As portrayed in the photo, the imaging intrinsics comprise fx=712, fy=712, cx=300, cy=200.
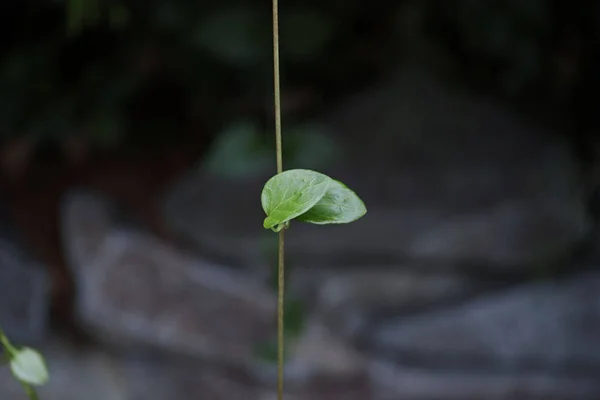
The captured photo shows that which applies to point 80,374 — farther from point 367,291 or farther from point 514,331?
point 514,331

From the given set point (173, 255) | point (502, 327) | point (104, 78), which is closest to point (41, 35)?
point (104, 78)

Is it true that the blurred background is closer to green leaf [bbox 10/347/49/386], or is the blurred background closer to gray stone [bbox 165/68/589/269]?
gray stone [bbox 165/68/589/269]

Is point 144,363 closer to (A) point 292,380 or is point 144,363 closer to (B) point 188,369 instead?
(B) point 188,369

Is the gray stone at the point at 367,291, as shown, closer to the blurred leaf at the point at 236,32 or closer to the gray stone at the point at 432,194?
the gray stone at the point at 432,194

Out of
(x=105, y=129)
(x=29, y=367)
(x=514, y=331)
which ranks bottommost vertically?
(x=29, y=367)

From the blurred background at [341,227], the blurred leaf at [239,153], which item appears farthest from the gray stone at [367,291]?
the blurred leaf at [239,153]

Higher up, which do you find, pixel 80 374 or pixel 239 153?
pixel 239 153

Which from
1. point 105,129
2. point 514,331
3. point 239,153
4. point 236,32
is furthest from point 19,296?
point 514,331

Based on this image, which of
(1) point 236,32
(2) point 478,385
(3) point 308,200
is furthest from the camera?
(2) point 478,385
